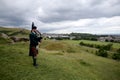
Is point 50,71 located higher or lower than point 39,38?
lower

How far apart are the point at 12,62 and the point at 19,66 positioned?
1.63 meters

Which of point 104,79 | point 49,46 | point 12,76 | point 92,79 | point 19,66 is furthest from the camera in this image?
point 49,46

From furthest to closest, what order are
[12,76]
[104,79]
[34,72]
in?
[104,79], [34,72], [12,76]

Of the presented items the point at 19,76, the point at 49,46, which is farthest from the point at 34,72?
the point at 49,46

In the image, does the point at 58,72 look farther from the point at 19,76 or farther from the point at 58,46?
the point at 58,46

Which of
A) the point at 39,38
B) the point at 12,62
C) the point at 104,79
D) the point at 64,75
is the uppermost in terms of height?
the point at 39,38

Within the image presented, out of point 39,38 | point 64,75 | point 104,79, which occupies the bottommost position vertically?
point 104,79

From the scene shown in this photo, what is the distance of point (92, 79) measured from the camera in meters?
22.3

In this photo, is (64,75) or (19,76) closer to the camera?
(19,76)

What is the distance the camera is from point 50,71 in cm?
1891

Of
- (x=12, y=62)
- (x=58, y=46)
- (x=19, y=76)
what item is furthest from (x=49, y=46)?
(x=19, y=76)

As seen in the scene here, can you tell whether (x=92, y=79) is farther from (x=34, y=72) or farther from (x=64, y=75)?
(x=34, y=72)

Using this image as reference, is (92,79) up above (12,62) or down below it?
below

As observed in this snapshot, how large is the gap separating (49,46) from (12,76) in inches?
1549
